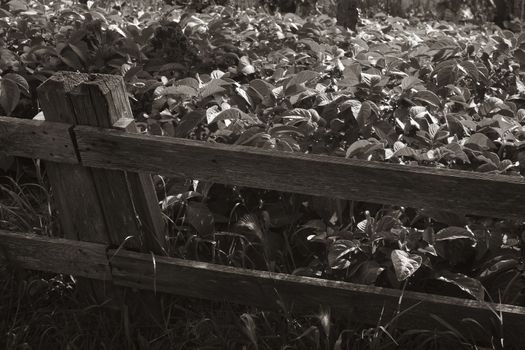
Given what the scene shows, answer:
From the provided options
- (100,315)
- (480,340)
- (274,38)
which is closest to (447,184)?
(480,340)

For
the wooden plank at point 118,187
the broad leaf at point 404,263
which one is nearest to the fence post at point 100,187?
the wooden plank at point 118,187

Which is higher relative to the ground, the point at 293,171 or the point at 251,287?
the point at 293,171

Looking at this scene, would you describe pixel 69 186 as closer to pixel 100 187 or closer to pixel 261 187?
pixel 100 187

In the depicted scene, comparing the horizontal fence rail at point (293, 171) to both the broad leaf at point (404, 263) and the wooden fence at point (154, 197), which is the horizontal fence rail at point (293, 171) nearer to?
the wooden fence at point (154, 197)

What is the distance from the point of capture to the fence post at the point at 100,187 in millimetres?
2287

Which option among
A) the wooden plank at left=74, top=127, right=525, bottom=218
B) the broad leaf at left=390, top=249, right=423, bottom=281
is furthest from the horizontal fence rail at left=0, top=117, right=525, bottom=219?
the broad leaf at left=390, top=249, right=423, bottom=281

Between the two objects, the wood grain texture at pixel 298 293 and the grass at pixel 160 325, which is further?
the grass at pixel 160 325

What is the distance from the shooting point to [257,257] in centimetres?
280

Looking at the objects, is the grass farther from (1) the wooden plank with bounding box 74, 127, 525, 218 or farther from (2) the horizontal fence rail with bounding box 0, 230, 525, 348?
(1) the wooden plank with bounding box 74, 127, 525, 218

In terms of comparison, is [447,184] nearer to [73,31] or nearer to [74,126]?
[74,126]

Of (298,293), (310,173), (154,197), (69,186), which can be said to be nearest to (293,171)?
(310,173)

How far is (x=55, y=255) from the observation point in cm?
263

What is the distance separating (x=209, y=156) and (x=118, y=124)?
14.0 inches

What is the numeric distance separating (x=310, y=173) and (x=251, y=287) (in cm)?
57
